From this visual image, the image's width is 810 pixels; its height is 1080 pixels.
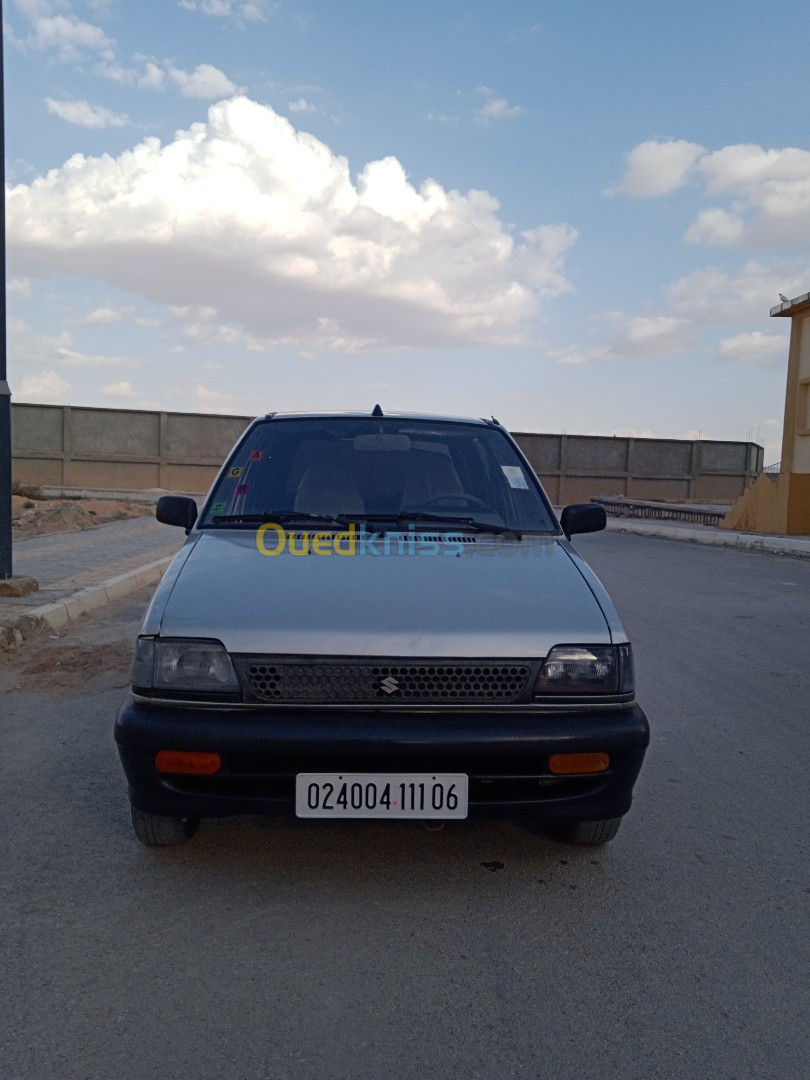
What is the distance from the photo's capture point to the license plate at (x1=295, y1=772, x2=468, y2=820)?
276 cm

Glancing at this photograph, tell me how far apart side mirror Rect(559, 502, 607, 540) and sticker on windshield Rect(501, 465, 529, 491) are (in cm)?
25

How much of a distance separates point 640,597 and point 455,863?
7.19 metres

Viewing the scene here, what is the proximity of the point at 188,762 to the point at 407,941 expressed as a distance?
841 millimetres

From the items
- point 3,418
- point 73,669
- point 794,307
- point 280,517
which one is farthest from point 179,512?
point 794,307

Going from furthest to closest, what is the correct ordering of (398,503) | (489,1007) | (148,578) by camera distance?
(148,578), (398,503), (489,1007)

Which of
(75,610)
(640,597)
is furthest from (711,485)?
(75,610)

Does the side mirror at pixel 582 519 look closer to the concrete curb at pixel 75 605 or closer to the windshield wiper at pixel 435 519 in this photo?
the windshield wiper at pixel 435 519

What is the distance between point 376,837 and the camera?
339 centimetres

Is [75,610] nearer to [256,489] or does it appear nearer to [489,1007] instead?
[256,489]

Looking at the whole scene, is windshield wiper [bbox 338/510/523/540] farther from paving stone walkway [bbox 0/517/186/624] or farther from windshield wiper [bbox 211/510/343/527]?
paving stone walkway [bbox 0/517/186/624]

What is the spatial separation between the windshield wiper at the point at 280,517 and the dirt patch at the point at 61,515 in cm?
1080

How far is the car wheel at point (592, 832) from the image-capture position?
3.21 meters

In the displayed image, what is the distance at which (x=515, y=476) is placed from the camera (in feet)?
14.3

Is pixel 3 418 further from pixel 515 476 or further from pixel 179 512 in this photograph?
pixel 515 476
